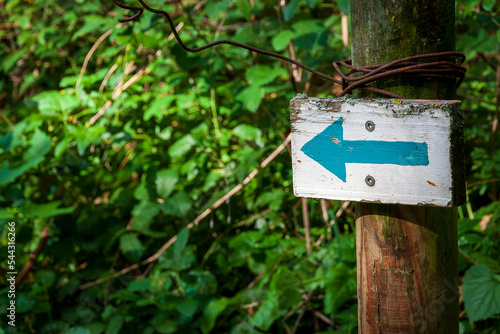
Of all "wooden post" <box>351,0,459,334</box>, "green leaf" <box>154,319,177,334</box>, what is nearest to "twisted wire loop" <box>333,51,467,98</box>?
"wooden post" <box>351,0,459,334</box>

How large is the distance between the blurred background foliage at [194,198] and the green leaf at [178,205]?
0.4 inches

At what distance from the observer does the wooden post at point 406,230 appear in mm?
1004

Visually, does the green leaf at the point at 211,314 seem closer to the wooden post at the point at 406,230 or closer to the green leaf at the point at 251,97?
the green leaf at the point at 251,97

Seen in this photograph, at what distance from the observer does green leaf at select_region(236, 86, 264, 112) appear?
7.19 ft

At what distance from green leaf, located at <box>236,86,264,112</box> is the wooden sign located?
115 centimetres

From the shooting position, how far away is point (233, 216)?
2.62 m

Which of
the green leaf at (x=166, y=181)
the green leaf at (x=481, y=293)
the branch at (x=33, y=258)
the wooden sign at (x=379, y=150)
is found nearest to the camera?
the wooden sign at (x=379, y=150)

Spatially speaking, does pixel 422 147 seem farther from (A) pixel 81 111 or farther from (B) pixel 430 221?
(A) pixel 81 111

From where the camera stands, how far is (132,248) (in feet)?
8.16

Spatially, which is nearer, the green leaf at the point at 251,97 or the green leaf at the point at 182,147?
the green leaf at the point at 251,97

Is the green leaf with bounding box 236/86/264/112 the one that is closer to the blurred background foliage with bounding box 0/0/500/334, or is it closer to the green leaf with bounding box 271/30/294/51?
the blurred background foliage with bounding box 0/0/500/334

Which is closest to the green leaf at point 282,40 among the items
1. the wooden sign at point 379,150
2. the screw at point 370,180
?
the wooden sign at point 379,150

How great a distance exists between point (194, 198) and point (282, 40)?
1032 millimetres

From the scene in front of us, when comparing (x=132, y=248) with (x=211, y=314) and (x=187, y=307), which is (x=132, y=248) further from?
(x=211, y=314)
